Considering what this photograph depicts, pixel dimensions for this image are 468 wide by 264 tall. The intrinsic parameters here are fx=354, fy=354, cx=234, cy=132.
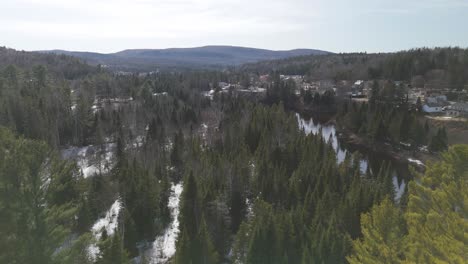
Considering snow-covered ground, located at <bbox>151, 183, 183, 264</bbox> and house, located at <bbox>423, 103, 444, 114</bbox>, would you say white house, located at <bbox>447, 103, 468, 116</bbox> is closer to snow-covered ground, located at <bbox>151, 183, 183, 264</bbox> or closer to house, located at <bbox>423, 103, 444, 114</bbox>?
house, located at <bbox>423, 103, 444, 114</bbox>

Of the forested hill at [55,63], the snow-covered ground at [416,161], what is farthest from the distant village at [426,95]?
the forested hill at [55,63]

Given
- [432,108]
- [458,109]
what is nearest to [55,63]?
[432,108]

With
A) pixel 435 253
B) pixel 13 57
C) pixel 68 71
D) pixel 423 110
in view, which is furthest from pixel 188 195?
pixel 13 57

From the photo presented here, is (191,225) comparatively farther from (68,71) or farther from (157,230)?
(68,71)

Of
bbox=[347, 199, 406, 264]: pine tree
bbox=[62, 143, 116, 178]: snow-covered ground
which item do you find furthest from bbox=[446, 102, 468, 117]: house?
bbox=[347, 199, 406, 264]: pine tree

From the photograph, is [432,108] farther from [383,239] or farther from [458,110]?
[383,239]

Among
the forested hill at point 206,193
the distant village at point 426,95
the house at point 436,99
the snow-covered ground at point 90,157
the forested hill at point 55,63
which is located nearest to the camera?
the forested hill at point 206,193

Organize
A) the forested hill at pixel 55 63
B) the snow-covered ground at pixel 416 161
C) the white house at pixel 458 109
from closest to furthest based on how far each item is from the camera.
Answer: the snow-covered ground at pixel 416 161, the white house at pixel 458 109, the forested hill at pixel 55 63

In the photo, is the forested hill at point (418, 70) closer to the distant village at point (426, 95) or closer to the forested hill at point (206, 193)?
the distant village at point (426, 95)
